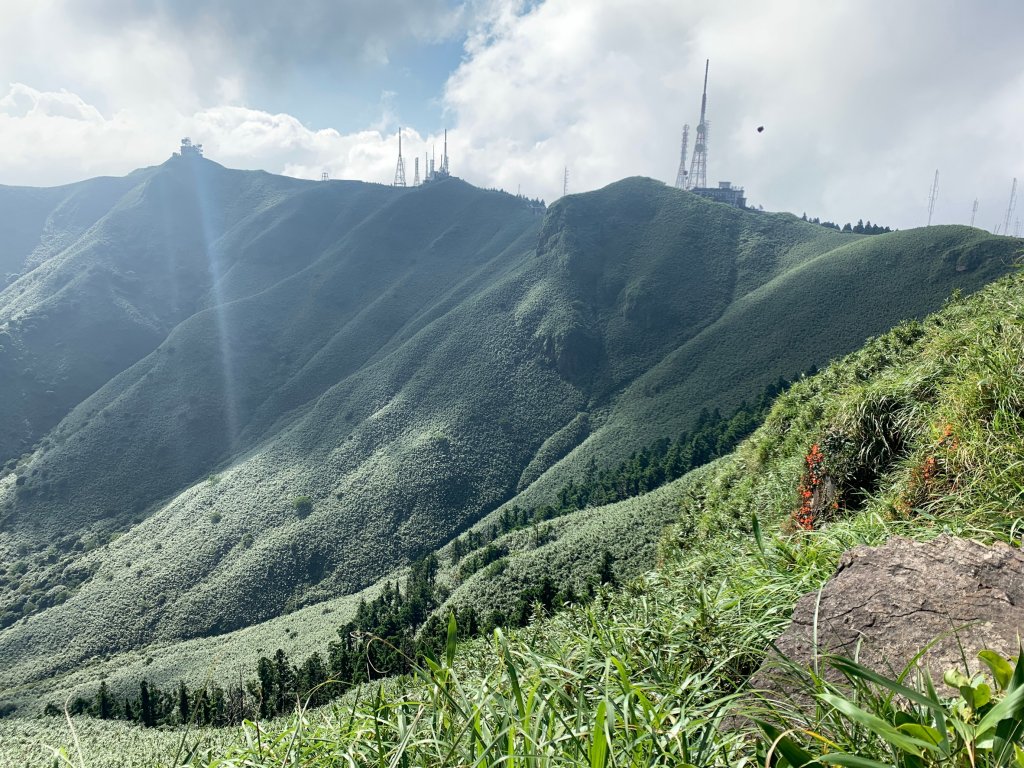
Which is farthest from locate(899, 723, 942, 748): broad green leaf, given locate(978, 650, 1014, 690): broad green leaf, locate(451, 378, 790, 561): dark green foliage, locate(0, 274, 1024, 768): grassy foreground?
locate(451, 378, 790, 561): dark green foliage

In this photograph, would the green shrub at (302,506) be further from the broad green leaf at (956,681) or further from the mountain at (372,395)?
the broad green leaf at (956,681)

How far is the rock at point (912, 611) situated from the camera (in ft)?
8.78

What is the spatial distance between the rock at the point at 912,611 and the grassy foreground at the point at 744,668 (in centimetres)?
26

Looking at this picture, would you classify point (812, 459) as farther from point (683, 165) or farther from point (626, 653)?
point (683, 165)

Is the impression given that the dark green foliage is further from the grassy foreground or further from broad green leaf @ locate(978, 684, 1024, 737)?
broad green leaf @ locate(978, 684, 1024, 737)

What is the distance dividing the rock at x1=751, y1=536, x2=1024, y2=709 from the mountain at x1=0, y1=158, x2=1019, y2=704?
7671 cm

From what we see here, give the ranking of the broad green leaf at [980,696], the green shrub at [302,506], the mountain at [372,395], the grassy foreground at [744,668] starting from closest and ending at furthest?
the broad green leaf at [980,696] → the grassy foreground at [744,668] → the mountain at [372,395] → the green shrub at [302,506]

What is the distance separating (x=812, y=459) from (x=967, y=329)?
117 inches

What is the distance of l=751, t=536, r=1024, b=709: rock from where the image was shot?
268cm

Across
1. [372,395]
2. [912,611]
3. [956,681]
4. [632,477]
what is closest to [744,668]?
[912,611]

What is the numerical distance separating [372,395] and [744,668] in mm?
113552

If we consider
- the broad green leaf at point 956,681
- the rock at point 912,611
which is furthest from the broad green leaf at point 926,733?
the rock at point 912,611

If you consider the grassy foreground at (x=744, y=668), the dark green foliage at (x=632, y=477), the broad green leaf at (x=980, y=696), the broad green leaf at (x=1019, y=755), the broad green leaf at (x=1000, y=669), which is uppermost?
the broad green leaf at (x=1000, y=669)

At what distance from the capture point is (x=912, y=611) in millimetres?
2928
